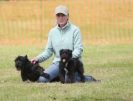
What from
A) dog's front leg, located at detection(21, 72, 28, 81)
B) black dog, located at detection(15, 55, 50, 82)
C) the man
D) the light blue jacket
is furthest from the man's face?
dog's front leg, located at detection(21, 72, 28, 81)

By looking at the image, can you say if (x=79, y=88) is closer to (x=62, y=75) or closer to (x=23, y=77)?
(x=62, y=75)

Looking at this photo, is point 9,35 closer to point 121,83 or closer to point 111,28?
point 111,28

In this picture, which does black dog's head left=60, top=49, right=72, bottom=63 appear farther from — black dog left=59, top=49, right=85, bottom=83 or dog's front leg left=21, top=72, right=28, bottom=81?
dog's front leg left=21, top=72, right=28, bottom=81

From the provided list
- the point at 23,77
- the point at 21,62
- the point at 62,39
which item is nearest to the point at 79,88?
the point at 21,62

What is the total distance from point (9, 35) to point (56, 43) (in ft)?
52.3

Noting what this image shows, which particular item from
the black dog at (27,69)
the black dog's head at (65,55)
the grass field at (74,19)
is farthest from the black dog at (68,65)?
the grass field at (74,19)

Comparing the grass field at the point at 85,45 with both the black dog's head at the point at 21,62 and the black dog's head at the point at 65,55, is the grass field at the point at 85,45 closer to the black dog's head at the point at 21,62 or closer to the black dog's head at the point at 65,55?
the black dog's head at the point at 21,62

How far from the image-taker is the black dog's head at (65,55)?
1177cm

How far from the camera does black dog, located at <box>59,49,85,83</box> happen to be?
11.8m

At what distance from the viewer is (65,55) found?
38.6 ft

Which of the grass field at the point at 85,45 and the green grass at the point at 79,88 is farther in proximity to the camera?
the grass field at the point at 85,45

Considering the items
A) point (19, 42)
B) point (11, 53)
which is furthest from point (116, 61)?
point (19, 42)

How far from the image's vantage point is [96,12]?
32.7 m

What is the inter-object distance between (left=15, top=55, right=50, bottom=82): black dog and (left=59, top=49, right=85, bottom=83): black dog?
0.56m
